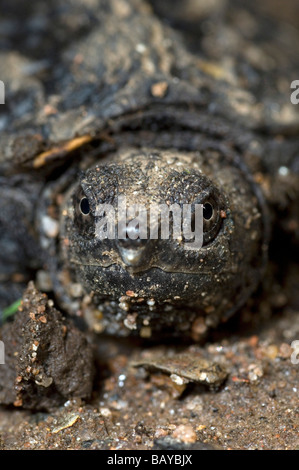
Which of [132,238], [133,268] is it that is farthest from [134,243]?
[133,268]

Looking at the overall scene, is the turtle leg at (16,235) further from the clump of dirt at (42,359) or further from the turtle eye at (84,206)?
the turtle eye at (84,206)

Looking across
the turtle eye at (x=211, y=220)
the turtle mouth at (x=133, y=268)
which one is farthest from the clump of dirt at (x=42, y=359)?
the turtle eye at (x=211, y=220)

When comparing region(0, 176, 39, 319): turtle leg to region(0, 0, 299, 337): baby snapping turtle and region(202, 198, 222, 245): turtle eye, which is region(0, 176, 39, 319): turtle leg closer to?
region(0, 0, 299, 337): baby snapping turtle

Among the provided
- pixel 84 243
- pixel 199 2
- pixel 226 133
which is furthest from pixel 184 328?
pixel 199 2

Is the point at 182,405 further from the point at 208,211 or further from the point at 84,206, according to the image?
the point at 84,206

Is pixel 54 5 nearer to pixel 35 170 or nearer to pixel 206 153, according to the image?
pixel 35 170
